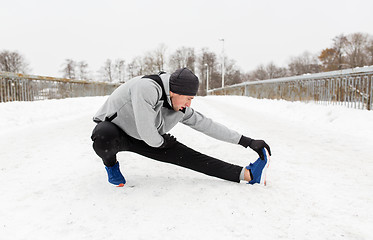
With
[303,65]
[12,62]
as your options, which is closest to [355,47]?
[303,65]

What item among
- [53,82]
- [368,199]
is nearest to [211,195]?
[368,199]

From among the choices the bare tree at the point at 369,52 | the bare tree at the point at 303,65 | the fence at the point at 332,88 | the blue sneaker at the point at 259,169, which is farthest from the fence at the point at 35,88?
the bare tree at the point at 303,65

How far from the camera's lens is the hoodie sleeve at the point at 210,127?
2428 mm

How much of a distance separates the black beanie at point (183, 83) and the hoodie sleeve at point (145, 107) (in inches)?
5.9

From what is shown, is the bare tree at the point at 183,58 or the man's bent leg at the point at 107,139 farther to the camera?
the bare tree at the point at 183,58

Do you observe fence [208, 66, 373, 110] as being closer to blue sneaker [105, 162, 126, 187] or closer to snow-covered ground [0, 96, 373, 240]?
snow-covered ground [0, 96, 373, 240]

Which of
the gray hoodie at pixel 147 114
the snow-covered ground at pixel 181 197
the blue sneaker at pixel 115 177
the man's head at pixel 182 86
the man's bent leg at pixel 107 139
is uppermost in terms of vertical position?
the man's head at pixel 182 86

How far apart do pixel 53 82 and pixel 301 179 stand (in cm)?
1012

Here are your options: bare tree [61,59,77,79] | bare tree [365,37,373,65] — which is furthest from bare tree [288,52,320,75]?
bare tree [61,59,77,79]

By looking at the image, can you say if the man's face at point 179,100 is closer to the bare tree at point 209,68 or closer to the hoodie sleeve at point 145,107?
the hoodie sleeve at point 145,107

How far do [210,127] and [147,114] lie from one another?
0.79 meters

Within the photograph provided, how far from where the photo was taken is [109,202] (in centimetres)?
192

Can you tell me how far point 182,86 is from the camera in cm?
199

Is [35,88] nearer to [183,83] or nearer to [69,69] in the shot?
[183,83]
